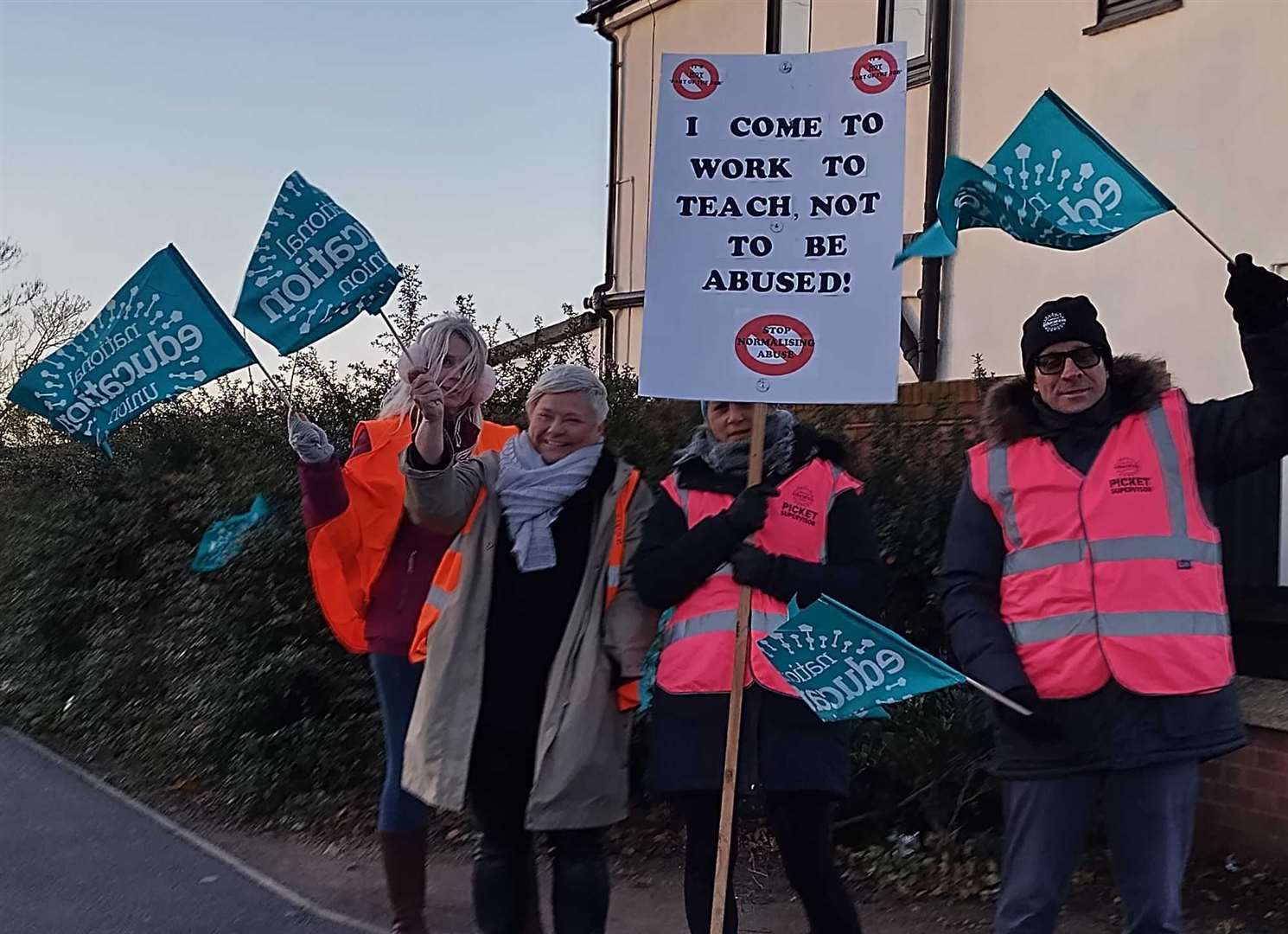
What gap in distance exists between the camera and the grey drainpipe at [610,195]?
574 inches

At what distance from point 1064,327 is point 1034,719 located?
2.94 feet

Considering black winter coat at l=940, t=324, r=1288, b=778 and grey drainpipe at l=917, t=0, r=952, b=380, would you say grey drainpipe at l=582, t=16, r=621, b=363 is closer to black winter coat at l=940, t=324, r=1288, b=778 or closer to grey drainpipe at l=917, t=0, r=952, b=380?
grey drainpipe at l=917, t=0, r=952, b=380

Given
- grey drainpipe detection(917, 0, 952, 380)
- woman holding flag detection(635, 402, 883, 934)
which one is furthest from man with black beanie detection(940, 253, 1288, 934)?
grey drainpipe detection(917, 0, 952, 380)

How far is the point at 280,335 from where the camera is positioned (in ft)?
15.3

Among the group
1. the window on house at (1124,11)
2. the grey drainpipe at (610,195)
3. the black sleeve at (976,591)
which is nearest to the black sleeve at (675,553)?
the black sleeve at (976,591)

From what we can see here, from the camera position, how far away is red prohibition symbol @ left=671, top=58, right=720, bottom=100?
3943mm

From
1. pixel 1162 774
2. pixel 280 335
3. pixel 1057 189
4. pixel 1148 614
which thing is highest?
pixel 1057 189

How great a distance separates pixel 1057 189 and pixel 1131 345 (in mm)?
5378

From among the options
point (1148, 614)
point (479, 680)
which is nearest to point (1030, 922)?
point (1148, 614)

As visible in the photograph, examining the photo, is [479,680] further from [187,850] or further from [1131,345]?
[1131,345]

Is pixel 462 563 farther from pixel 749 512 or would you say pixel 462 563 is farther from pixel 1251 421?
pixel 1251 421

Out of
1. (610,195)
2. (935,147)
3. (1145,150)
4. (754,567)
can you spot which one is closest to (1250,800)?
(754,567)

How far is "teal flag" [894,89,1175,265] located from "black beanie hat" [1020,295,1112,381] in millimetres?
183

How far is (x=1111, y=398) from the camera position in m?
3.44
